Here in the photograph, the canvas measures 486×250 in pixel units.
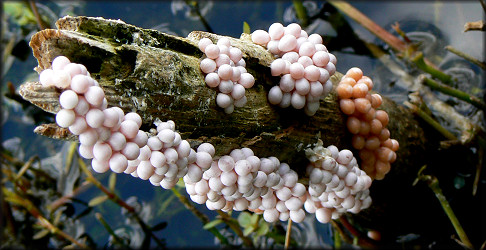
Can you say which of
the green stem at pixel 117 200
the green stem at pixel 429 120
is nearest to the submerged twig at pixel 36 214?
the green stem at pixel 117 200

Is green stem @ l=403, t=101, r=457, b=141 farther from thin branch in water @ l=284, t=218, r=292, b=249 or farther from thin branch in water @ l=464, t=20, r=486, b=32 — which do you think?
thin branch in water @ l=284, t=218, r=292, b=249

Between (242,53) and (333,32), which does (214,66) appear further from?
(333,32)

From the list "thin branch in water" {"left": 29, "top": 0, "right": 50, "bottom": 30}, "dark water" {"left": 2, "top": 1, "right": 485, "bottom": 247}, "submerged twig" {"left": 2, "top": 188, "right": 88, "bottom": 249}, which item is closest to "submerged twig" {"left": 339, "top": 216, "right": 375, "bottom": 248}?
"dark water" {"left": 2, "top": 1, "right": 485, "bottom": 247}

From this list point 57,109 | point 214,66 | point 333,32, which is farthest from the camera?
point 333,32

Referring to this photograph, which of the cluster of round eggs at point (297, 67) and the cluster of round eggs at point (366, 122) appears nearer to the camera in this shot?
the cluster of round eggs at point (297, 67)

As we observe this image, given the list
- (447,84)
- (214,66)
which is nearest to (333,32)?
(447,84)

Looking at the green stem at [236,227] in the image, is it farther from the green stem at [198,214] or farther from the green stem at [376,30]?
the green stem at [376,30]

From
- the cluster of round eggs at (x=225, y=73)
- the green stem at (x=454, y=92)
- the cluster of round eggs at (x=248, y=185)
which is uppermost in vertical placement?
the green stem at (x=454, y=92)
